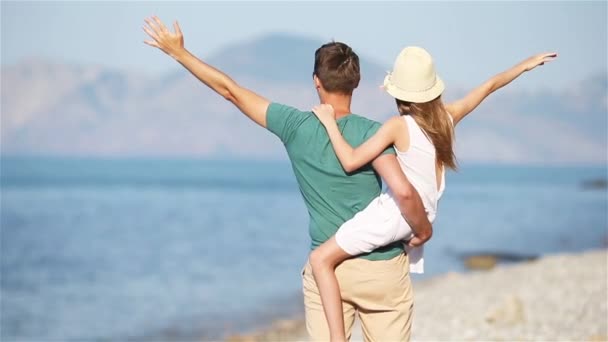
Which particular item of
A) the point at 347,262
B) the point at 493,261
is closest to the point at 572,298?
the point at 347,262

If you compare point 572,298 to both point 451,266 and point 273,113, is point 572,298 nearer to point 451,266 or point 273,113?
point 273,113

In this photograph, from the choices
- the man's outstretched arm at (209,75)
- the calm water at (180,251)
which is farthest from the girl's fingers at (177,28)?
the calm water at (180,251)

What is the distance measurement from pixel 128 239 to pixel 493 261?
14.4 m

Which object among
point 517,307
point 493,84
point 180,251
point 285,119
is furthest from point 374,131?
point 180,251

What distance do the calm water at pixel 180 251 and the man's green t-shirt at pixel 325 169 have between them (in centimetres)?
1108

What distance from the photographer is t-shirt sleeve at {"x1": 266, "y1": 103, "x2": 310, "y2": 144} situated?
4660 mm

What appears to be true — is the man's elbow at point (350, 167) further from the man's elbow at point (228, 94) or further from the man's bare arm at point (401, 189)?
the man's elbow at point (228, 94)

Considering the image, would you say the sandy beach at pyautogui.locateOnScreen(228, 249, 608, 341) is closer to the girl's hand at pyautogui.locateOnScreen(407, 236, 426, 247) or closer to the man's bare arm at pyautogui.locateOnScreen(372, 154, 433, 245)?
the girl's hand at pyautogui.locateOnScreen(407, 236, 426, 247)

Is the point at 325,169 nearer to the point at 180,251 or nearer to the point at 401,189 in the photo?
the point at 401,189

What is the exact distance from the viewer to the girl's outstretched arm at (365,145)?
446 cm

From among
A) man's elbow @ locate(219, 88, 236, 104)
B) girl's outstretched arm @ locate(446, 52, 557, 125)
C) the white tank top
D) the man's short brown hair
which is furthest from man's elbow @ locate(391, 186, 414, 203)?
man's elbow @ locate(219, 88, 236, 104)

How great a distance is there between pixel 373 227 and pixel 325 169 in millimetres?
337

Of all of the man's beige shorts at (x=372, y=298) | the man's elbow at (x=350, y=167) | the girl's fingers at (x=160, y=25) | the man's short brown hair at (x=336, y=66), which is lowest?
the man's beige shorts at (x=372, y=298)

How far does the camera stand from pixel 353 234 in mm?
4566
